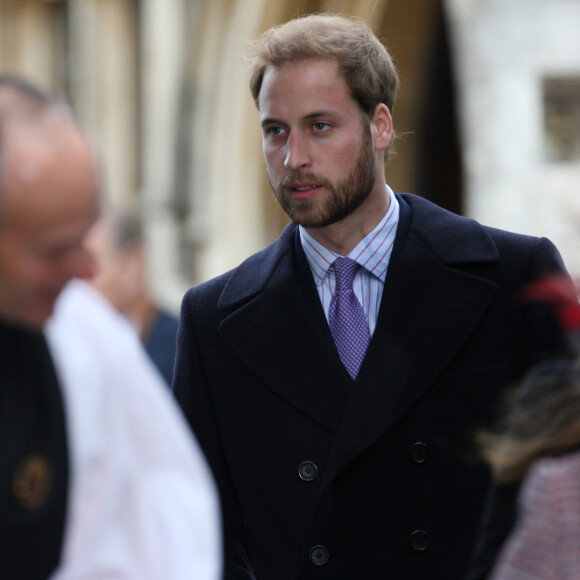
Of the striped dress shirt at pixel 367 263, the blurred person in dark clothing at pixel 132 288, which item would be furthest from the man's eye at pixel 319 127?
the blurred person in dark clothing at pixel 132 288

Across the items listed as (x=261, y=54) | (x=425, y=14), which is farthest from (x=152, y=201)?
(x=261, y=54)

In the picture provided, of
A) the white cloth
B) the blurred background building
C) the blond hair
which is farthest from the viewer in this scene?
the blurred background building

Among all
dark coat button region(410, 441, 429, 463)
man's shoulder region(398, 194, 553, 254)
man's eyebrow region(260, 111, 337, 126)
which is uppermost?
man's eyebrow region(260, 111, 337, 126)

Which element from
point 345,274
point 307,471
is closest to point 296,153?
point 345,274

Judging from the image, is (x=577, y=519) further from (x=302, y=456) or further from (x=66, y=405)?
(x=302, y=456)

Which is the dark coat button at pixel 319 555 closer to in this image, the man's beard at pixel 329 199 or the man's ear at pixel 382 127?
the man's beard at pixel 329 199

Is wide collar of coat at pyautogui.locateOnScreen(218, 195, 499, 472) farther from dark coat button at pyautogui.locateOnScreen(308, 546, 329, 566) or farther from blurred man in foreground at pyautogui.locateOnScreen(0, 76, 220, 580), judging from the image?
blurred man in foreground at pyautogui.locateOnScreen(0, 76, 220, 580)

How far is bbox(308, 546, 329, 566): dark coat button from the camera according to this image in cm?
349

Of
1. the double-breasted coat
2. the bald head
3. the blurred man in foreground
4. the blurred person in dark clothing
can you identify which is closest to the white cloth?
the blurred man in foreground

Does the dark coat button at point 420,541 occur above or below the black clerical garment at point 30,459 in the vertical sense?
below

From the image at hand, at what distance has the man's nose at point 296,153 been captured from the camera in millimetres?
3490

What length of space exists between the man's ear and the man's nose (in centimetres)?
27

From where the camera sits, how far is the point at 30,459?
204 cm

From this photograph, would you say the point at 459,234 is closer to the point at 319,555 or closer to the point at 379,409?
the point at 379,409
